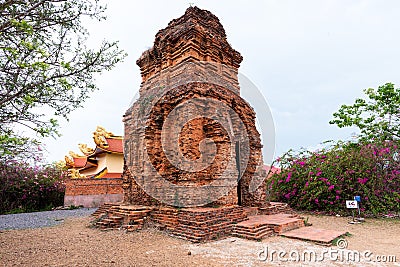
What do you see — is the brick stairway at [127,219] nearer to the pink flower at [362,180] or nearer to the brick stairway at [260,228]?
the brick stairway at [260,228]

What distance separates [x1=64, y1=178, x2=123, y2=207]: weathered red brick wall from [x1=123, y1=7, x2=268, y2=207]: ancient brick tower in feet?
20.1

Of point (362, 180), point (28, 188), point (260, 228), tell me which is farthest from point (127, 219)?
point (28, 188)

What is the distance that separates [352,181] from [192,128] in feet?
23.9

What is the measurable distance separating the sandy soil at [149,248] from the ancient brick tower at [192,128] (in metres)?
1.42

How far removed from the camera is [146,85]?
9.59 meters

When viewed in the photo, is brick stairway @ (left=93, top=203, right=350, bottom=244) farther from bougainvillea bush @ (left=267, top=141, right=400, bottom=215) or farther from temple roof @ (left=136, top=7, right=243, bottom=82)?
temple roof @ (left=136, top=7, right=243, bottom=82)

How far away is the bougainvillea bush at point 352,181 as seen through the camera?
9.44m

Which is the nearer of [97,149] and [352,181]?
[352,181]

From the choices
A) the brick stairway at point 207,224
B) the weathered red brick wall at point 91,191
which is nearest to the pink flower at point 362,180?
the brick stairway at point 207,224

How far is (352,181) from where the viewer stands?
9.79 meters

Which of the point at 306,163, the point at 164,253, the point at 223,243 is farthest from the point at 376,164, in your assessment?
the point at 164,253

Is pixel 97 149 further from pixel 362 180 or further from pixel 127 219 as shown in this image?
pixel 362 180

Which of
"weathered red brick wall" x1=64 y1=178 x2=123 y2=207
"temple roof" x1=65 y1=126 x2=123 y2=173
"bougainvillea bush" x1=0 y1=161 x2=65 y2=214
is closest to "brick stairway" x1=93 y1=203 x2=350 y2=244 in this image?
"weathered red brick wall" x1=64 y1=178 x2=123 y2=207

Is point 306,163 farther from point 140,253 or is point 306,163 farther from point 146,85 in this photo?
point 140,253
